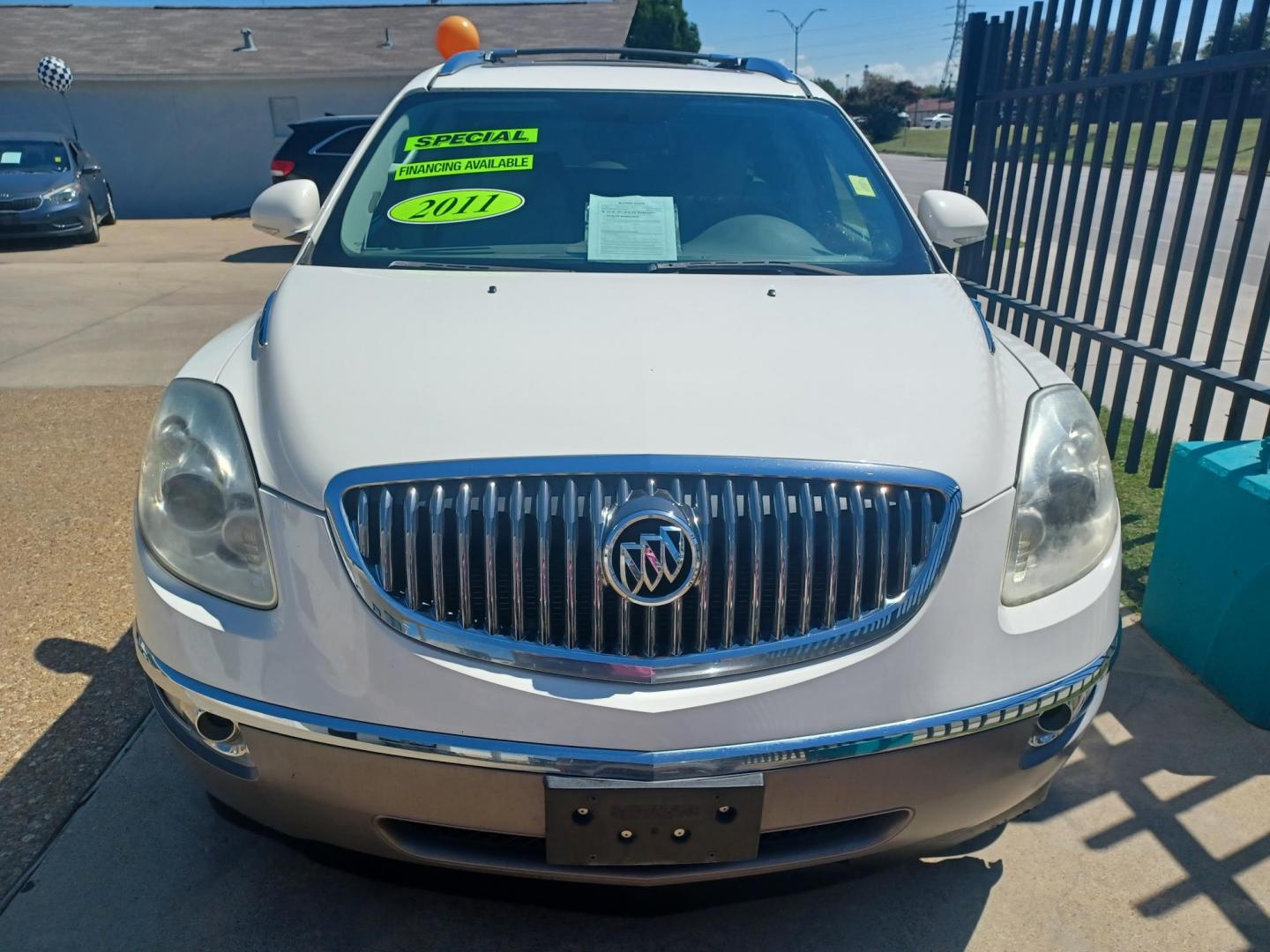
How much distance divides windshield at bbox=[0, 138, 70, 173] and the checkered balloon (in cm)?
686

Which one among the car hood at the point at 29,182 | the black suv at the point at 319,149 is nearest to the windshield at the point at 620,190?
the black suv at the point at 319,149

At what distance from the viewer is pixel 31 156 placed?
14312 mm

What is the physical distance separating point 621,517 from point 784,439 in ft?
1.13

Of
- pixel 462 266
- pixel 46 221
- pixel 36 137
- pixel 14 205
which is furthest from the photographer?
pixel 36 137

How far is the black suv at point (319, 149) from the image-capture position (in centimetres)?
1271

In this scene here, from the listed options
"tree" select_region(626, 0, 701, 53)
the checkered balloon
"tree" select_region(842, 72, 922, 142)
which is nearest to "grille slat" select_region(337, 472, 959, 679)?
the checkered balloon

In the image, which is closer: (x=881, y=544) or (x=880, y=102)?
(x=881, y=544)

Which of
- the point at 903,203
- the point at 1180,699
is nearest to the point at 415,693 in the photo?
the point at 903,203

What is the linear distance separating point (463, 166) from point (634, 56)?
1.38 m

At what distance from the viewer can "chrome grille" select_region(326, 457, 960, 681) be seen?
1.71 meters

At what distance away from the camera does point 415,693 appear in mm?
1694

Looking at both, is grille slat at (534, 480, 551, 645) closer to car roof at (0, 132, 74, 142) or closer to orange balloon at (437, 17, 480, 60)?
car roof at (0, 132, 74, 142)

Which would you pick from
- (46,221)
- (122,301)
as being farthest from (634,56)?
(46,221)

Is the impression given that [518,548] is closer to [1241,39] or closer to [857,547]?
[857,547]
